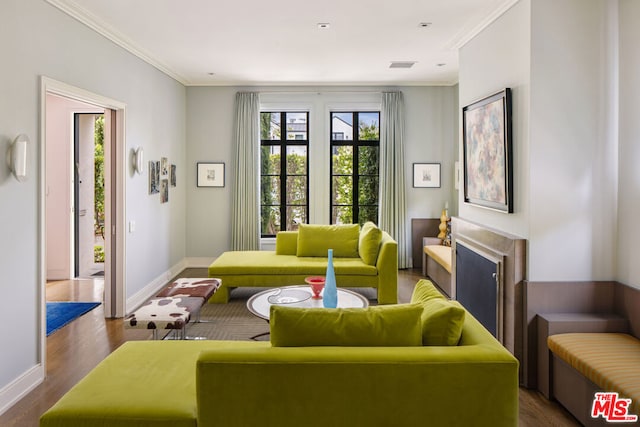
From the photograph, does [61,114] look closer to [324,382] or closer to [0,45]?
[0,45]

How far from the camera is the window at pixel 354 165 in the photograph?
23.6 feet

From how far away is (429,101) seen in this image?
7.02m

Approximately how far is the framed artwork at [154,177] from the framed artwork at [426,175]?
3.71 metres

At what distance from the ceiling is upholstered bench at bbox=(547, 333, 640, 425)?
2441 millimetres

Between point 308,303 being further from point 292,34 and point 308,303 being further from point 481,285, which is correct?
point 292,34

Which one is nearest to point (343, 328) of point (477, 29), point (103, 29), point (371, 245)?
point (371, 245)

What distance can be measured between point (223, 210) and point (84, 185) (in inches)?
81.4

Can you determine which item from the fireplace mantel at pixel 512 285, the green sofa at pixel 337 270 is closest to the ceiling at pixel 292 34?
the fireplace mantel at pixel 512 285

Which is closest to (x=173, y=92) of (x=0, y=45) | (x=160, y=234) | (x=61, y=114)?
(x=61, y=114)

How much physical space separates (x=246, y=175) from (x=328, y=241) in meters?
2.08

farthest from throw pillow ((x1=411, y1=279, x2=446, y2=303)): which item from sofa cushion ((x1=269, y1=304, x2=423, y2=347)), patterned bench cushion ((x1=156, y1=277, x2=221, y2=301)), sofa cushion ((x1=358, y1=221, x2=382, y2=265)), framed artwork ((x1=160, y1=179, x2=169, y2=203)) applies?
framed artwork ((x1=160, y1=179, x2=169, y2=203))

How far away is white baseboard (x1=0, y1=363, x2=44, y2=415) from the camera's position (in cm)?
287

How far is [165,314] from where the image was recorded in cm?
335

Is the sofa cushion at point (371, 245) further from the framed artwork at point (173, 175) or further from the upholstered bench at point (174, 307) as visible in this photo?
the framed artwork at point (173, 175)
